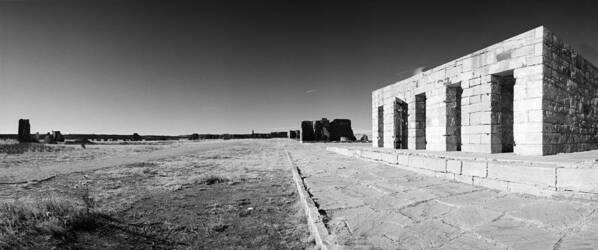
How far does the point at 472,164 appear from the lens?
534cm

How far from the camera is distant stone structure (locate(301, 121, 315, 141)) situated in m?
30.2

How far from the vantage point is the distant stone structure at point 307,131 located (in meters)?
30.2

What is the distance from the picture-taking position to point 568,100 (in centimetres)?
689

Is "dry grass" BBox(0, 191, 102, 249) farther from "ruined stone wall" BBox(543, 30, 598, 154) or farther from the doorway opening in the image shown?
the doorway opening

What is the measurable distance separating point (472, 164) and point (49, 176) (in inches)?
459

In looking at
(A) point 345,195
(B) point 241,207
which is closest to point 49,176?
(B) point 241,207

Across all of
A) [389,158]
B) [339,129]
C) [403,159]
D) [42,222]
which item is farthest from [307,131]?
[42,222]

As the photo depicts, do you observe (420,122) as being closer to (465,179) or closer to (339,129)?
(465,179)

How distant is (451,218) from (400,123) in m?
8.45

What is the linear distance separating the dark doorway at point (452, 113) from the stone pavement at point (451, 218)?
11.9 feet

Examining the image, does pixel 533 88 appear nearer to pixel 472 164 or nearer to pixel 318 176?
pixel 472 164

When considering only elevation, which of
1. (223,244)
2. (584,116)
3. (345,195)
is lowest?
(223,244)

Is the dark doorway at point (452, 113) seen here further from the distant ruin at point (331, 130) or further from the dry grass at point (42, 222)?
the distant ruin at point (331, 130)

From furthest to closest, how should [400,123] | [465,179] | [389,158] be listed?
[400,123]
[389,158]
[465,179]
